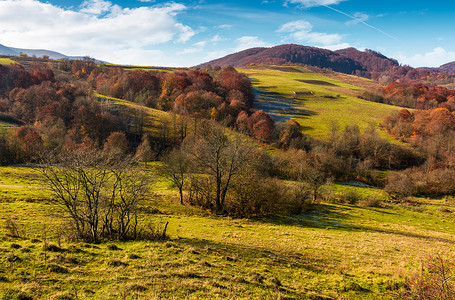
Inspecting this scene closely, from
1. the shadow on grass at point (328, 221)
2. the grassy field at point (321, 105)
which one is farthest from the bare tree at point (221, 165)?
the grassy field at point (321, 105)

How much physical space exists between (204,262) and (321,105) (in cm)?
11121

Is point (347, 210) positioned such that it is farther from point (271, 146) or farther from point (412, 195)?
point (271, 146)

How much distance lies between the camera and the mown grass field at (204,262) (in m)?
9.74

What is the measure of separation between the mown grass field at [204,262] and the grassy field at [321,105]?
64180 mm

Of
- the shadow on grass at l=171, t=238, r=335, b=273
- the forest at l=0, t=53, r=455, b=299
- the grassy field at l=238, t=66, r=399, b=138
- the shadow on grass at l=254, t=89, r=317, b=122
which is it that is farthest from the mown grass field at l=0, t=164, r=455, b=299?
the shadow on grass at l=254, t=89, r=317, b=122

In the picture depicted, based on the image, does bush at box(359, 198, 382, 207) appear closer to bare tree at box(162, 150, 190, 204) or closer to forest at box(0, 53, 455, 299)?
forest at box(0, 53, 455, 299)

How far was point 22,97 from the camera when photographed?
79500 mm

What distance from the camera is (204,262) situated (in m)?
12.8

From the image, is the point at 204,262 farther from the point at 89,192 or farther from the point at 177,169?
the point at 177,169

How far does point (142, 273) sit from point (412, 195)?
61.9m

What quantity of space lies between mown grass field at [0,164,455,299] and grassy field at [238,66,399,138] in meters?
64.2

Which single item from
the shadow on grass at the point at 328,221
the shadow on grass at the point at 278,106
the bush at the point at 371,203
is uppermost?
the shadow on grass at the point at 278,106

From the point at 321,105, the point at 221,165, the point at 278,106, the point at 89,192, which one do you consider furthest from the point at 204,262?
the point at 321,105

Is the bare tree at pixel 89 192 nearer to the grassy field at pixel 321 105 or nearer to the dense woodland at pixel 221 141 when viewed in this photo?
the dense woodland at pixel 221 141
